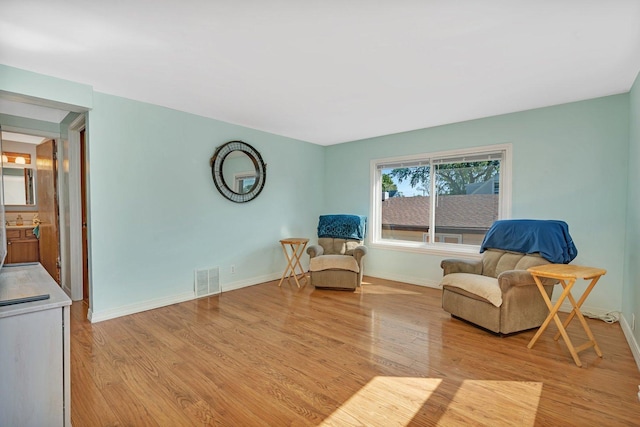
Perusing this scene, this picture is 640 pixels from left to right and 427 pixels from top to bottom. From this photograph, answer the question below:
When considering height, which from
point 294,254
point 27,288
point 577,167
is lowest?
point 294,254

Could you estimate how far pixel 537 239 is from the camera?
2.99 metres

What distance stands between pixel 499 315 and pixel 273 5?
2998mm

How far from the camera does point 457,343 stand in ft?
8.69

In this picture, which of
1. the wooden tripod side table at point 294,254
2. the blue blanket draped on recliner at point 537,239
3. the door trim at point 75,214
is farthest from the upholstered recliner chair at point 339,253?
the door trim at point 75,214

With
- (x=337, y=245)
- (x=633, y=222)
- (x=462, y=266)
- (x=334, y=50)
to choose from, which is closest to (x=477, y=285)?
(x=462, y=266)

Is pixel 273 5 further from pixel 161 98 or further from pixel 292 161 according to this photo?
pixel 292 161

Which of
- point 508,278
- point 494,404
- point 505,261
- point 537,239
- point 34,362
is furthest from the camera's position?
point 505,261

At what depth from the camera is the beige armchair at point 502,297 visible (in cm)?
271

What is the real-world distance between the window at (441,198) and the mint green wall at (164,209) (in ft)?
5.94

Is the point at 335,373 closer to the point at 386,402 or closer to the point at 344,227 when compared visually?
the point at 386,402

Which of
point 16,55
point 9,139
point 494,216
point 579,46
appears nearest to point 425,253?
point 494,216

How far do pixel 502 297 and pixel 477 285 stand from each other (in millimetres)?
226

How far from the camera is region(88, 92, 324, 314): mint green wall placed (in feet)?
10.3

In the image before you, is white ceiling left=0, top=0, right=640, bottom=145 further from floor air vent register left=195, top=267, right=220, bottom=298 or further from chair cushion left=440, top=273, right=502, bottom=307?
floor air vent register left=195, top=267, right=220, bottom=298
